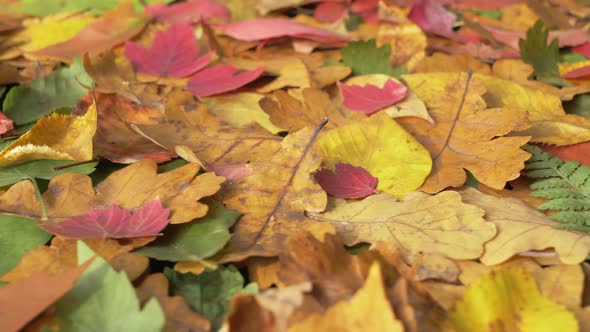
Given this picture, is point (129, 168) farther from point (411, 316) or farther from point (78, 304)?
point (411, 316)

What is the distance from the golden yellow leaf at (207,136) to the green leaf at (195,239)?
11cm

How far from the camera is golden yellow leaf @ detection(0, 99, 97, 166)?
0.62 metres

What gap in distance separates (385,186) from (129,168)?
10.4 inches

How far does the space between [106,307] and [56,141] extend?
267mm

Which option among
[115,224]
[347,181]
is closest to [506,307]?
[347,181]

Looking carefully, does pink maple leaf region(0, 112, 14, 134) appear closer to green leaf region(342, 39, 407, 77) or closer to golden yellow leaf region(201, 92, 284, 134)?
golden yellow leaf region(201, 92, 284, 134)

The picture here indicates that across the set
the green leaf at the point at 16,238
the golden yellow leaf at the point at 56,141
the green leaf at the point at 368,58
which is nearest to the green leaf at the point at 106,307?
the green leaf at the point at 16,238

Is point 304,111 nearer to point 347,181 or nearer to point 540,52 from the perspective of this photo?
point 347,181

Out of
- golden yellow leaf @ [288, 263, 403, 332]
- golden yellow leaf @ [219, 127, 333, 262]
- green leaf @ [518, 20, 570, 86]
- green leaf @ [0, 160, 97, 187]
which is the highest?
golden yellow leaf @ [288, 263, 403, 332]

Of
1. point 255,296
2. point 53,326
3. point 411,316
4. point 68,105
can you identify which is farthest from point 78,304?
point 68,105

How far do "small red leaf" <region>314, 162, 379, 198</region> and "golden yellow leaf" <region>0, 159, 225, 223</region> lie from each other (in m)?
0.11

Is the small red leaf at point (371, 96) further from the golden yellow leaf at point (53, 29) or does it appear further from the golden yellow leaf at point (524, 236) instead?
the golden yellow leaf at point (53, 29)

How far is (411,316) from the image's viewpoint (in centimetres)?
42

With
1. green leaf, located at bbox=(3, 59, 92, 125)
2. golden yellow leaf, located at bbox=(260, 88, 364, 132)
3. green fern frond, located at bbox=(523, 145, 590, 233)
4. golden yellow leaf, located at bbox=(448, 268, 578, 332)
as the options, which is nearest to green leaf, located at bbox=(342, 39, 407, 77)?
golden yellow leaf, located at bbox=(260, 88, 364, 132)
